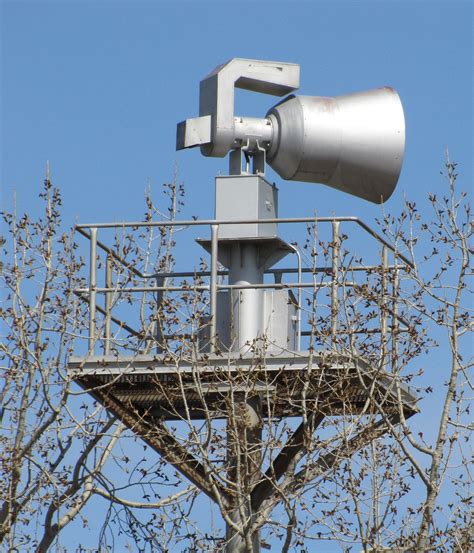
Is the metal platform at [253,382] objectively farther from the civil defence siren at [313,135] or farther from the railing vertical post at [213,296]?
the civil defence siren at [313,135]

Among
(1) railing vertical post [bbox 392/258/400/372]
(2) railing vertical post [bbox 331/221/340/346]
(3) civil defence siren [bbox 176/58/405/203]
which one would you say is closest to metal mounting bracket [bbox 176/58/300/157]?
(3) civil defence siren [bbox 176/58/405/203]

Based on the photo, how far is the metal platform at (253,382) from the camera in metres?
18.8

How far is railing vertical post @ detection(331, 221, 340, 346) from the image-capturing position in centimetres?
1894

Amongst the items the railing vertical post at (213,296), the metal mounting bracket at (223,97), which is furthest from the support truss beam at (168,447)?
the metal mounting bracket at (223,97)

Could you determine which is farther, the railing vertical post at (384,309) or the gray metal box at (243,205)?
the gray metal box at (243,205)

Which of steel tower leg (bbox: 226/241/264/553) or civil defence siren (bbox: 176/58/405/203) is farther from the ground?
civil defence siren (bbox: 176/58/405/203)

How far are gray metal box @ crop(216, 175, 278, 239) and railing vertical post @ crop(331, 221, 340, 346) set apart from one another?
3.42ft

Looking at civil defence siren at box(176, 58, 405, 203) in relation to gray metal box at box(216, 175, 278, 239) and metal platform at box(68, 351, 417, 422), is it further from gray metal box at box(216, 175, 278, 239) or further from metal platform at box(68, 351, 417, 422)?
metal platform at box(68, 351, 417, 422)

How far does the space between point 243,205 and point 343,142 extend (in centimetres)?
144

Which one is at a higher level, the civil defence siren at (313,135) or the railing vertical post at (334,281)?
the civil defence siren at (313,135)

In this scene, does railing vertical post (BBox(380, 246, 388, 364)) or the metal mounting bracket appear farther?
the metal mounting bracket

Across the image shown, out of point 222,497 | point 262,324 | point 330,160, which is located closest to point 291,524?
point 222,497

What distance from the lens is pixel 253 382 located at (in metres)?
18.8

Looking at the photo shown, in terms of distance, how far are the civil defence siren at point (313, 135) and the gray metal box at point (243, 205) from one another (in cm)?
47
